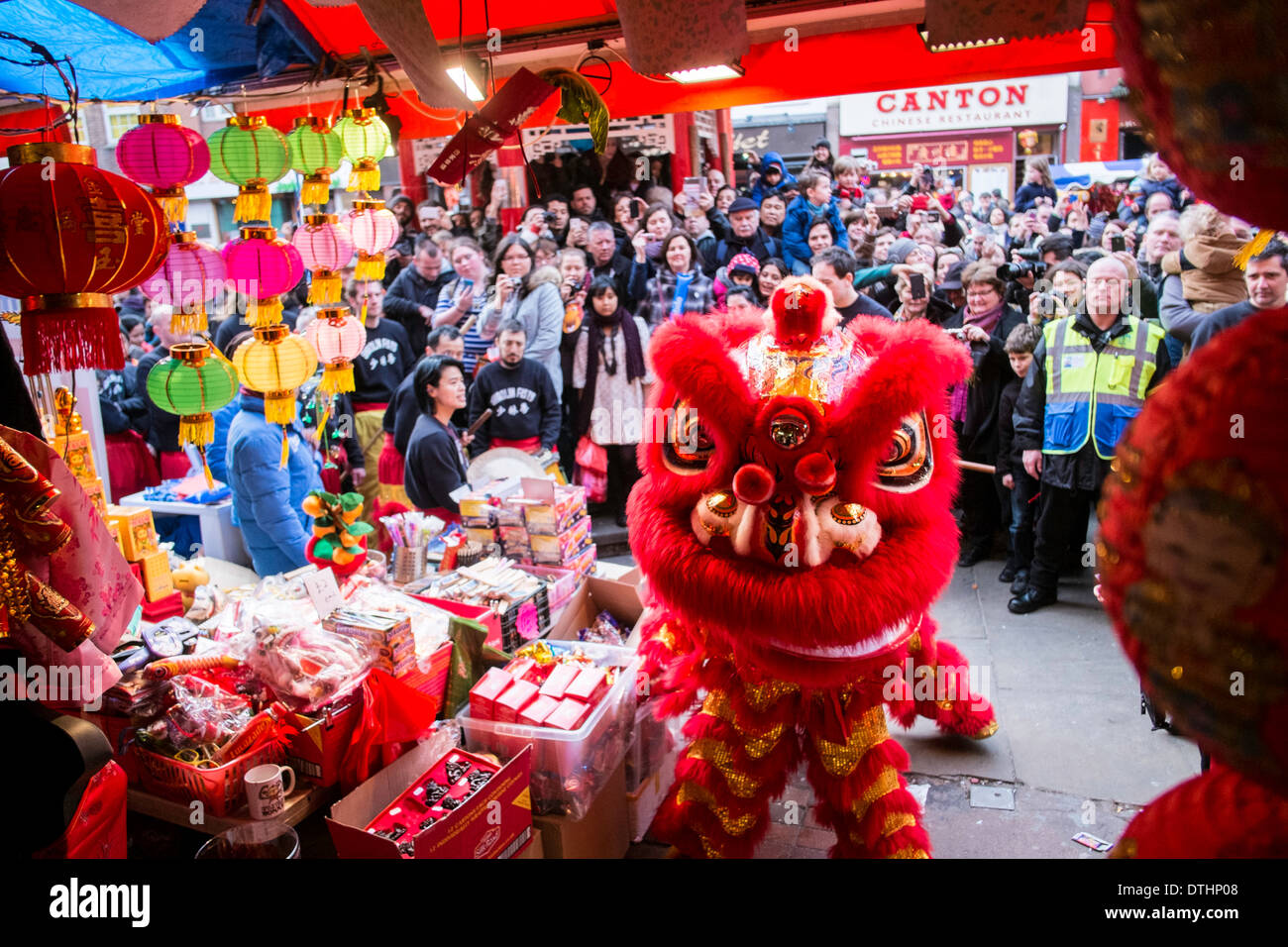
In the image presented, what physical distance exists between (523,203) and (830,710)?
6.10 metres

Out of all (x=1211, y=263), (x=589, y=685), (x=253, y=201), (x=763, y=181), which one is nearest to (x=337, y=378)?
(x=253, y=201)

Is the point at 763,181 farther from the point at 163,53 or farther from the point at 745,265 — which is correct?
the point at 163,53

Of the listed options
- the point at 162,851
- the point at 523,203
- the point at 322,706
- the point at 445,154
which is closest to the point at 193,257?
the point at 445,154

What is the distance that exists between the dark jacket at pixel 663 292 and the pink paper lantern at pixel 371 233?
217 cm

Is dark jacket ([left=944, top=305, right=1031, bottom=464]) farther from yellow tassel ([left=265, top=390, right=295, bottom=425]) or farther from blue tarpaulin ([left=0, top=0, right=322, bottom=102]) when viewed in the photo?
blue tarpaulin ([left=0, top=0, right=322, bottom=102])

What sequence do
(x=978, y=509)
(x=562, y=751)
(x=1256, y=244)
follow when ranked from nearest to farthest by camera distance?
1. (x=1256, y=244)
2. (x=562, y=751)
3. (x=978, y=509)

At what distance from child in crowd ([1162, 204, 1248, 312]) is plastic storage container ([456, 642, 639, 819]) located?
12.6 feet

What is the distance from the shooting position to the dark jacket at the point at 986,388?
17.2 feet

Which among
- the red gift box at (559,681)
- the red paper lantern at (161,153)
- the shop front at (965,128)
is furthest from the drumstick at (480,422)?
the shop front at (965,128)

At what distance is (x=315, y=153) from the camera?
3.83m

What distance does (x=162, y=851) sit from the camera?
2559 millimetres

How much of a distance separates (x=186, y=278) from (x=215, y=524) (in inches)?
85.0

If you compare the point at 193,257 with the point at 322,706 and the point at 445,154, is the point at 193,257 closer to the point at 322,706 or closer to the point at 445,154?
the point at 445,154

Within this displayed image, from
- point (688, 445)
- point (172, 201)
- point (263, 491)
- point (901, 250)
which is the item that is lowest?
point (263, 491)
